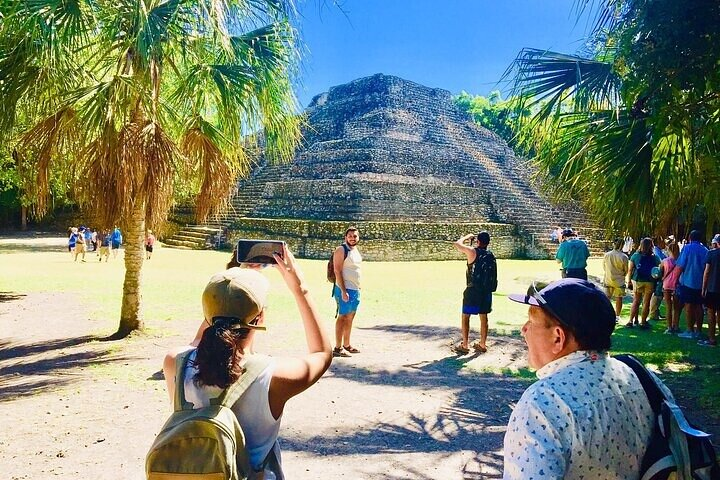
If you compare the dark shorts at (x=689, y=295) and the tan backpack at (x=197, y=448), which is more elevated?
the tan backpack at (x=197, y=448)

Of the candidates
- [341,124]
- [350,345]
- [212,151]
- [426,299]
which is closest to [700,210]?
[426,299]

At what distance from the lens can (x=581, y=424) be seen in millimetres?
1346

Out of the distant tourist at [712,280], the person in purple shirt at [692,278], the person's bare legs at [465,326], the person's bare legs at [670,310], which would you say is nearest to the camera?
the person's bare legs at [465,326]

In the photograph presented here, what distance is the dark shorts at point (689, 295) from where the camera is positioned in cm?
791

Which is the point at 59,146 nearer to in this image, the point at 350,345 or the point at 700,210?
the point at 350,345

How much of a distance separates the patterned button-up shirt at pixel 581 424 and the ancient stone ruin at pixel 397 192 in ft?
66.5

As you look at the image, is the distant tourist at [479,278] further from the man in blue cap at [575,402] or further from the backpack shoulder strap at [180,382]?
the backpack shoulder strap at [180,382]

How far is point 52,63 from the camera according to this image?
5961 mm

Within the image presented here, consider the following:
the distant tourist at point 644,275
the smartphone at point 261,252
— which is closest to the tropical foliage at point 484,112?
the distant tourist at point 644,275

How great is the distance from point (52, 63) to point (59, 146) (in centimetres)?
94

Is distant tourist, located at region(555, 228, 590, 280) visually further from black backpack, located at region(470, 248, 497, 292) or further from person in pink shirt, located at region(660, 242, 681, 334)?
black backpack, located at region(470, 248, 497, 292)

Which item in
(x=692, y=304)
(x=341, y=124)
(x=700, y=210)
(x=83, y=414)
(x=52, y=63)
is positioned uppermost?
(x=341, y=124)

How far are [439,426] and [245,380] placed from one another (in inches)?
125

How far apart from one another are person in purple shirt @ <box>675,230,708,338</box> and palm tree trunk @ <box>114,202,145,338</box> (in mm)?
7941
